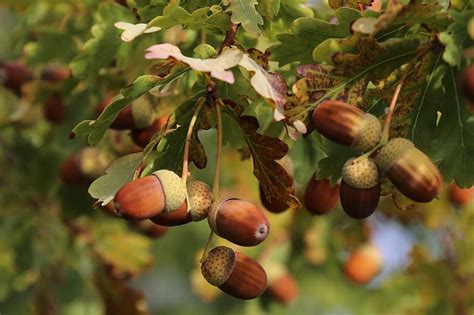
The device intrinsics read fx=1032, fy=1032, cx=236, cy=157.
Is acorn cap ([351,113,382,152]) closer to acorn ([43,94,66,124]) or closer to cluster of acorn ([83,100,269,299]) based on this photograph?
cluster of acorn ([83,100,269,299])

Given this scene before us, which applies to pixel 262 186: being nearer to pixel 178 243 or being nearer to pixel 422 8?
pixel 422 8

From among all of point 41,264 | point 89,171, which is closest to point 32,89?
point 89,171

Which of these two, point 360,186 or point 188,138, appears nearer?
point 360,186

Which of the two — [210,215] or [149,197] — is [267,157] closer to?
[210,215]

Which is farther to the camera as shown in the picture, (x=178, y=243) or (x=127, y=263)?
(x=178, y=243)

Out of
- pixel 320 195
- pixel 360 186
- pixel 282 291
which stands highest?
pixel 360 186

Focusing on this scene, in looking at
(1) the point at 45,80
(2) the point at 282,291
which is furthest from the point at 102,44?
(2) the point at 282,291

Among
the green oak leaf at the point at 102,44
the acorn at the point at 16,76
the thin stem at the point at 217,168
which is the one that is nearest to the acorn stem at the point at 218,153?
the thin stem at the point at 217,168
